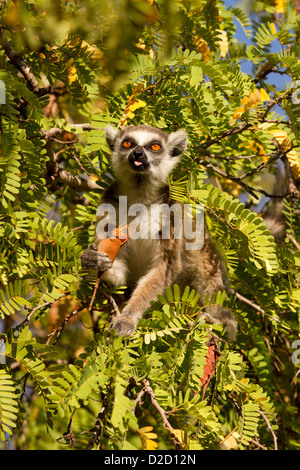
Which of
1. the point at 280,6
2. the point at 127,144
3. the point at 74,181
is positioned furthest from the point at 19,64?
the point at 280,6

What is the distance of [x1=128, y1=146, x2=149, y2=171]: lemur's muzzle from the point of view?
4.39 m

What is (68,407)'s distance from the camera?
2.26m

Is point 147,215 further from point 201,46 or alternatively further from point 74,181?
point 201,46

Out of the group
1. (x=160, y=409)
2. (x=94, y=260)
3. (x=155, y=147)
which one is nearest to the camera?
(x=160, y=409)

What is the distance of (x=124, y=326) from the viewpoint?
3.61 meters

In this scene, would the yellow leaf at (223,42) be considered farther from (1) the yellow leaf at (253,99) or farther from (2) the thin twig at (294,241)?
(2) the thin twig at (294,241)

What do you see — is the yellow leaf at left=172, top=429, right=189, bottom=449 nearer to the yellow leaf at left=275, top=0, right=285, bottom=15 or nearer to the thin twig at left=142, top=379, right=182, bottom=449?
the thin twig at left=142, top=379, right=182, bottom=449

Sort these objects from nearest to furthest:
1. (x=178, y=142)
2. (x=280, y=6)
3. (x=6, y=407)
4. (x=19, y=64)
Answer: (x=6, y=407), (x=19, y=64), (x=178, y=142), (x=280, y=6)

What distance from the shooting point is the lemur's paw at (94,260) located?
139 inches

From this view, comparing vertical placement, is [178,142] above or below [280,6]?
below

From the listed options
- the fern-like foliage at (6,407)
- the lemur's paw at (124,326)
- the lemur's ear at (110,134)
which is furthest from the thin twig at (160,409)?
the lemur's ear at (110,134)

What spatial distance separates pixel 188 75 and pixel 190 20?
0.99 meters

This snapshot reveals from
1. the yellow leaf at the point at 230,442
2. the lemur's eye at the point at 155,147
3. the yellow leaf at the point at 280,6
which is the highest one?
the yellow leaf at the point at 280,6

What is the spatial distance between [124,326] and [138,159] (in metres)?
1.56
